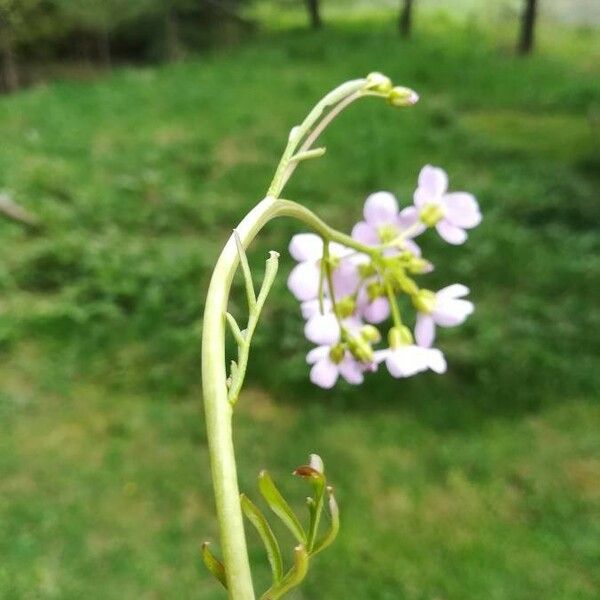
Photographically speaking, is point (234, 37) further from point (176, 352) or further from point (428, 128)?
point (176, 352)

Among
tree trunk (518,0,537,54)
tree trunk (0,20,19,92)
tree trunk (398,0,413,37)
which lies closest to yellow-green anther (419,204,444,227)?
tree trunk (0,20,19,92)

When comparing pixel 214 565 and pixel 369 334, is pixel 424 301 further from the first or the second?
pixel 214 565

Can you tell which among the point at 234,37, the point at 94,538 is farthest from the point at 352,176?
the point at 234,37

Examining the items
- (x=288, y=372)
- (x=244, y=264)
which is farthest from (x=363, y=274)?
(x=288, y=372)

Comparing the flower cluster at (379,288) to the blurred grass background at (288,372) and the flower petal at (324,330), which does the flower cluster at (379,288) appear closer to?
the flower petal at (324,330)

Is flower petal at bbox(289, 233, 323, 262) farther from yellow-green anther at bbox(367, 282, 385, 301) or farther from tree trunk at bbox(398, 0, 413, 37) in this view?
tree trunk at bbox(398, 0, 413, 37)

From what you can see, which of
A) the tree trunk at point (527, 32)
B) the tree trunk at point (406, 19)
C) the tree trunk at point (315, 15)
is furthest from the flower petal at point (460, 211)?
the tree trunk at point (315, 15)
